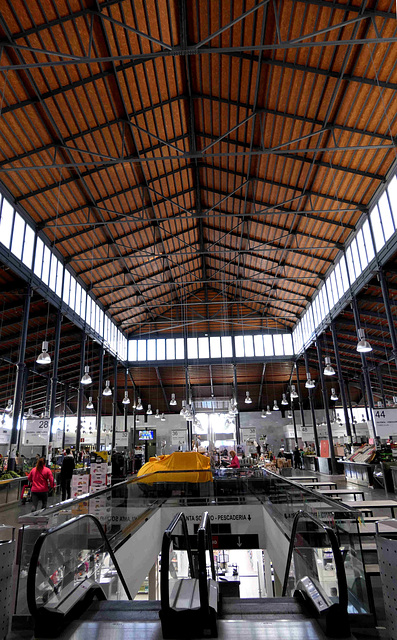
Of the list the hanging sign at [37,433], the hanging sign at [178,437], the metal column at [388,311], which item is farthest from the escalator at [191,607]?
the hanging sign at [178,437]

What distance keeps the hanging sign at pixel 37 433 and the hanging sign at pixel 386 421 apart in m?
12.1

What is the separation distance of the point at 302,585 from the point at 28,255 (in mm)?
14355

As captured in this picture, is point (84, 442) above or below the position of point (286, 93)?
below

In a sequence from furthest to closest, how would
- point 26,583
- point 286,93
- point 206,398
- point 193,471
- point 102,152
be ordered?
1. point 206,398
2. point 102,152
3. point 193,471
4. point 286,93
5. point 26,583

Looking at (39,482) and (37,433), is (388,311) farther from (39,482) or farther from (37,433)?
(37,433)

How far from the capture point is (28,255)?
14953 millimetres

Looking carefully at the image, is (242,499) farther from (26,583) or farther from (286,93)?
(286,93)

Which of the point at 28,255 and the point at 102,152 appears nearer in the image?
the point at 102,152

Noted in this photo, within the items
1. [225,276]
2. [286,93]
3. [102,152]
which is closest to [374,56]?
[286,93]

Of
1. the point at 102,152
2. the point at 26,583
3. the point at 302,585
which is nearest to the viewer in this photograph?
the point at 26,583

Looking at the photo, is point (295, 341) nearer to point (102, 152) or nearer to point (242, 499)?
point (242, 499)

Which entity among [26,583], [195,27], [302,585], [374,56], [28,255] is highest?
[195,27]

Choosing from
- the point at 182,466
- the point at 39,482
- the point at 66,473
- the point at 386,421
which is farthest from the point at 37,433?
→ the point at 386,421

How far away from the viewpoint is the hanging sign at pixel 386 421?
14461mm
